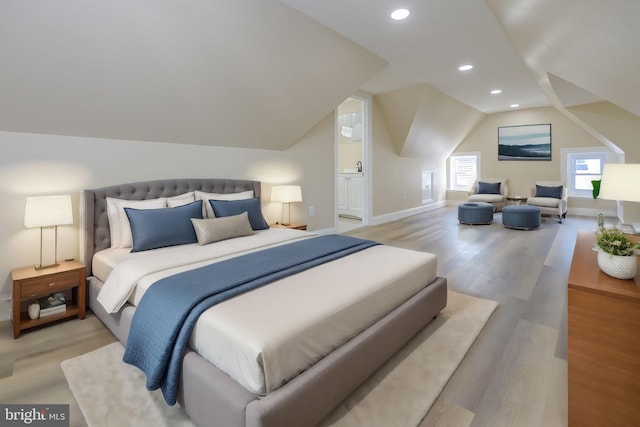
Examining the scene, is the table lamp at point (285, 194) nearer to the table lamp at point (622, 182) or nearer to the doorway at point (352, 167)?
the doorway at point (352, 167)

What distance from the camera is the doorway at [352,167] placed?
21.2 ft

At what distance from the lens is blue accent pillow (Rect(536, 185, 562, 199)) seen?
6785 mm

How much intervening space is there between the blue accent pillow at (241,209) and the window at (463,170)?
7.50 meters

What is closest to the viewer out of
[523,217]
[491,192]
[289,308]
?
[289,308]

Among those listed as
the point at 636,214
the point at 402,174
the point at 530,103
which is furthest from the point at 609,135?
the point at 402,174

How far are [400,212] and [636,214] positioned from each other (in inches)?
163

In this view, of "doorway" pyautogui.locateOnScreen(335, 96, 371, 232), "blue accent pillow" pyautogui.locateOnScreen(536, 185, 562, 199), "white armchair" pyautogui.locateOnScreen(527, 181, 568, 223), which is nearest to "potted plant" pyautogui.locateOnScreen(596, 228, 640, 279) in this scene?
"doorway" pyautogui.locateOnScreen(335, 96, 371, 232)

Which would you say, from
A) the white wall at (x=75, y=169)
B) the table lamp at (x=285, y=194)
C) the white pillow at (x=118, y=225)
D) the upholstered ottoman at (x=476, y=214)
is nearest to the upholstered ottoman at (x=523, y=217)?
the upholstered ottoman at (x=476, y=214)

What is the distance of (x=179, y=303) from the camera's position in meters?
1.61

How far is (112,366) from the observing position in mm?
1909

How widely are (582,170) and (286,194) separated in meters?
7.38

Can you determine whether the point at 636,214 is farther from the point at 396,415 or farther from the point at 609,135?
the point at 396,415

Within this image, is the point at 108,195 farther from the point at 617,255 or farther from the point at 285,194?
the point at 617,255

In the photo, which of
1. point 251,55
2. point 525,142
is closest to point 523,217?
point 525,142
